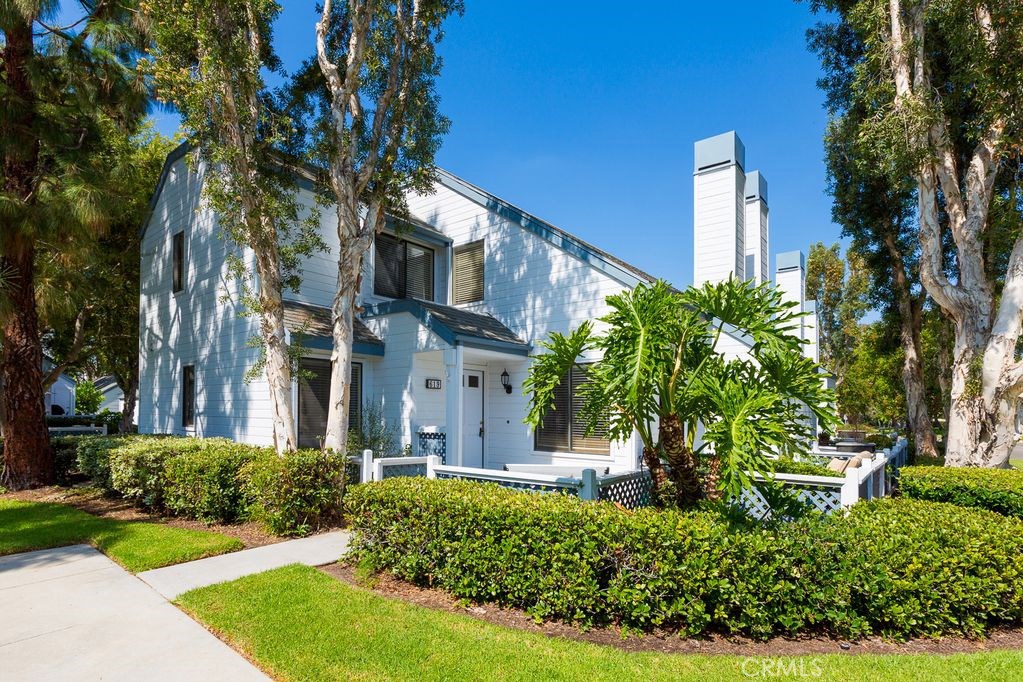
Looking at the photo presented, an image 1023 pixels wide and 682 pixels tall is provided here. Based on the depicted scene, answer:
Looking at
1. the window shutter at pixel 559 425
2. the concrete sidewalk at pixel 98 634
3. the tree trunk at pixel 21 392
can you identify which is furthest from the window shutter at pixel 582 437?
the tree trunk at pixel 21 392

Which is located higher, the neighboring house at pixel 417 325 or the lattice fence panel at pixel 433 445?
the neighboring house at pixel 417 325

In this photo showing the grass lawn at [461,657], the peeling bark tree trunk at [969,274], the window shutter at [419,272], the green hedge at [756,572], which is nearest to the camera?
the grass lawn at [461,657]

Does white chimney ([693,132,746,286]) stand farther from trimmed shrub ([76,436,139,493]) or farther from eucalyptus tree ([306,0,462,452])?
trimmed shrub ([76,436,139,493])

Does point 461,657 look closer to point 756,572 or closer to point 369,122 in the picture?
point 756,572

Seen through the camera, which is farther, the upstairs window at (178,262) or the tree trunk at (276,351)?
the upstairs window at (178,262)

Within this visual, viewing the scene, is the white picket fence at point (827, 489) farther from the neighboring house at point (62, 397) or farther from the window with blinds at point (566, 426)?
the neighboring house at point (62, 397)

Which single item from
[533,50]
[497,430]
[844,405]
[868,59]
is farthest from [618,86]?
[844,405]

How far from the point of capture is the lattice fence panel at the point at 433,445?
10.5 metres

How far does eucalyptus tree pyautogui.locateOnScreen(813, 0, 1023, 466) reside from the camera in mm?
9586

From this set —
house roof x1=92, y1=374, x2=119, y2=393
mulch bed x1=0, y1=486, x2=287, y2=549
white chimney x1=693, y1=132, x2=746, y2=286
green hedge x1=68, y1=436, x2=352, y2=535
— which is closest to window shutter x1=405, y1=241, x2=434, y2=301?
green hedge x1=68, y1=436, x2=352, y2=535

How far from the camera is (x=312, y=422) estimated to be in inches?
416

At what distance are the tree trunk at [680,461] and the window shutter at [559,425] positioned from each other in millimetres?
6180

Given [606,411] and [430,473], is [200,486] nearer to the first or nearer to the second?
[430,473]

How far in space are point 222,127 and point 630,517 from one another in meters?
7.98
